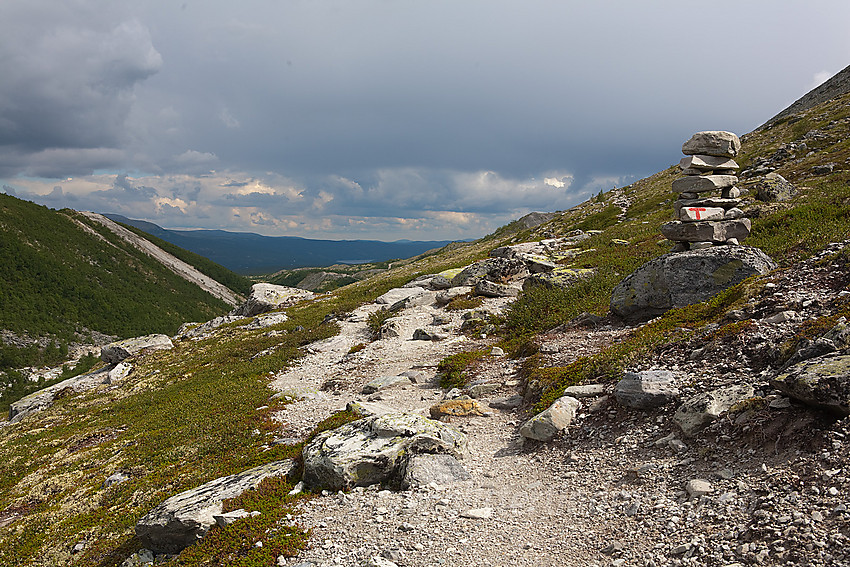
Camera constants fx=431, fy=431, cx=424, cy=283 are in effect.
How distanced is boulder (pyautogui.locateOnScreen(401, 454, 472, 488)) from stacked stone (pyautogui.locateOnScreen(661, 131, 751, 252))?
15.5m

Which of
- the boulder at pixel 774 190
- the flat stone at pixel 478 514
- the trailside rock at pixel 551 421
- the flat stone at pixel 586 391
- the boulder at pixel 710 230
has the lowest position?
the flat stone at pixel 478 514

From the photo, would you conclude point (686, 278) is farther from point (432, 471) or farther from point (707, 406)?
point (432, 471)

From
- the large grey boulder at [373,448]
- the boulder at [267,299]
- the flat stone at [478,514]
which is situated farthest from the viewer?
the boulder at [267,299]

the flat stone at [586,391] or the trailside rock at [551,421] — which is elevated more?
the flat stone at [586,391]

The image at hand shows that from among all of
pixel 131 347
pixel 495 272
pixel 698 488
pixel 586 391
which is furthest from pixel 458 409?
pixel 131 347

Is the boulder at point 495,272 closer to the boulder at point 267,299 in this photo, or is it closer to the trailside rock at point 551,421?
the trailside rock at point 551,421

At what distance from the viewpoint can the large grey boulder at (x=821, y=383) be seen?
21.1ft

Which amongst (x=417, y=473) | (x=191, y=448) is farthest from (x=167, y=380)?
(x=417, y=473)

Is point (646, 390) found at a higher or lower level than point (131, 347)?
higher

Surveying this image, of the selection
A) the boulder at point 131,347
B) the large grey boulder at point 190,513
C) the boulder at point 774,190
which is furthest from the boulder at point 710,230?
the boulder at point 131,347

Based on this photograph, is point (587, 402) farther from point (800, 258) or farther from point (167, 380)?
point (167, 380)

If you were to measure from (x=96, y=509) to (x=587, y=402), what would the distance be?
15208mm

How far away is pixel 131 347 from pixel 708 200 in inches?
1958

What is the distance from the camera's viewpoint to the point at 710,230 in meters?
19.0
